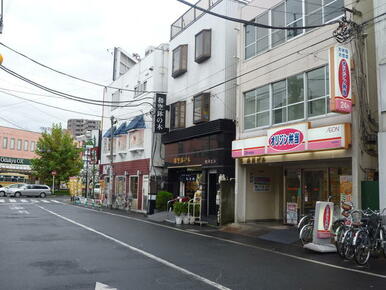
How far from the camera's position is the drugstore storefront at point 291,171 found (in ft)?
43.5

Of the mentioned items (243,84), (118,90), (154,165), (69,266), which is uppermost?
(118,90)

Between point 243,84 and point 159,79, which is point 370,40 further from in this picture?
point 159,79

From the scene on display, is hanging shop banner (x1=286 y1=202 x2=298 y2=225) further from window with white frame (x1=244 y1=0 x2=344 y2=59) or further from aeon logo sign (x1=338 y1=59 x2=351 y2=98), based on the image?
window with white frame (x1=244 y1=0 x2=344 y2=59)

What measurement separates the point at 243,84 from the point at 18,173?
5524cm

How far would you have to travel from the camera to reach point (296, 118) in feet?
49.2

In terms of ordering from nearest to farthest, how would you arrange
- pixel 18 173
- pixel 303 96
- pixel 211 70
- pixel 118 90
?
pixel 303 96 < pixel 211 70 < pixel 118 90 < pixel 18 173

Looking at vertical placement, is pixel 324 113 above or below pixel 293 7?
below

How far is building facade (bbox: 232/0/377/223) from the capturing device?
12.5 metres

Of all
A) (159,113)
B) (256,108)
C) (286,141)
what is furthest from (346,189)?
(159,113)

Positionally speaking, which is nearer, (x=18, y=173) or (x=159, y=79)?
(x=159, y=79)

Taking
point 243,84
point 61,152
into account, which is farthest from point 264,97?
point 61,152

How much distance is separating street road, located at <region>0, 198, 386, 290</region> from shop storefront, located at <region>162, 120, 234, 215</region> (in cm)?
709

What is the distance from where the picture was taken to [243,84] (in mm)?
18188

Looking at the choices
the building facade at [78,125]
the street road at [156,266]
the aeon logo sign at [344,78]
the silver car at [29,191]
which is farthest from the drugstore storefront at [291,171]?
the building facade at [78,125]
